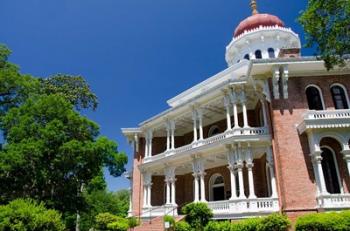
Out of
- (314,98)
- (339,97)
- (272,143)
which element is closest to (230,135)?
(272,143)

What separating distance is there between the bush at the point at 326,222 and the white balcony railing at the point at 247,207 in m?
3.32

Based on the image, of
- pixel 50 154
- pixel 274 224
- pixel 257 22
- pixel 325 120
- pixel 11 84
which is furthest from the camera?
pixel 257 22

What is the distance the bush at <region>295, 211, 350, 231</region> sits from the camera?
40.8ft

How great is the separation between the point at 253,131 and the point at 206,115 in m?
5.62

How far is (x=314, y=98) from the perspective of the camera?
18375mm

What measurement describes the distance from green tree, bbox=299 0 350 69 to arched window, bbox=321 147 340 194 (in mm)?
6644

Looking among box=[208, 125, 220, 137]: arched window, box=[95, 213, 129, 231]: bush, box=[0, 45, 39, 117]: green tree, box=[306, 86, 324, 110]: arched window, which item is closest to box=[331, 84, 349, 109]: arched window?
box=[306, 86, 324, 110]: arched window

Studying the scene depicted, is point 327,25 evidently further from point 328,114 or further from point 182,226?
point 182,226

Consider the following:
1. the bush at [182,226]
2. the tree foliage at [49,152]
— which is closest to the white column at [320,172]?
the bush at [182,226]

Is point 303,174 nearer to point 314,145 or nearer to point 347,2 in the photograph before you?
point 314,145

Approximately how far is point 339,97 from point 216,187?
36.2ft

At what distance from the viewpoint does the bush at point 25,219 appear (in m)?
12.9

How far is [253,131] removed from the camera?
19.0 meters

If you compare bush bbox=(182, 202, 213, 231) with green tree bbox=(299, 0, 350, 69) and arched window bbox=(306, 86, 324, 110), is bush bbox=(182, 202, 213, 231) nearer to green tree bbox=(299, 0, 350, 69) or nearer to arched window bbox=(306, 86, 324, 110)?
arched window bbox=(306, 86, 324, 110)
